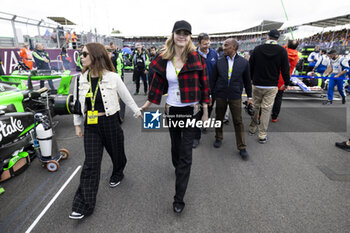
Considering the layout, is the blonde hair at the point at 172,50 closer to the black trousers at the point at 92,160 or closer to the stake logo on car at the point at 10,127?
the black trousers at the point at 92,160

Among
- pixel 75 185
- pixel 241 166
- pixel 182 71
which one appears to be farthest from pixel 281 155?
pixel 75 185

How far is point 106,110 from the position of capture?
215 centimetres

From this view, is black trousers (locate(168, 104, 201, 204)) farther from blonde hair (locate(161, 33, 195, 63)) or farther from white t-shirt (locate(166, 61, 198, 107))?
blonde hair (locate(161, 33, 195, 63))

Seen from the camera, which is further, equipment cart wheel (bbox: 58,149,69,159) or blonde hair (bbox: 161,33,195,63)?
equipment cart wheel (bbox: 58,149,69,159)

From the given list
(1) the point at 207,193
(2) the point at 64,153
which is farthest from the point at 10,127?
(1) the point at 207,193

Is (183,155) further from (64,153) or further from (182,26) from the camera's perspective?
(64,153)

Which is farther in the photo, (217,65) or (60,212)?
(217,65)

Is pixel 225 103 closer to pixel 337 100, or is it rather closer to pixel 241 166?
pixel 241 166

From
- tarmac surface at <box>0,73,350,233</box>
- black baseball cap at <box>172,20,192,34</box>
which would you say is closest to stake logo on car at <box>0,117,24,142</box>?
tarmac surface at <box>0,73,350,233</box>

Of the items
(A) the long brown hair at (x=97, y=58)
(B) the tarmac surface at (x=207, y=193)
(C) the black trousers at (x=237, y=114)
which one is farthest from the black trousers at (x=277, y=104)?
(A) the long brown hair at (x=97, y=58)

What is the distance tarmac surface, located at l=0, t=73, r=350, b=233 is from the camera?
2064 mm

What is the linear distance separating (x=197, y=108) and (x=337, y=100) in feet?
27.7

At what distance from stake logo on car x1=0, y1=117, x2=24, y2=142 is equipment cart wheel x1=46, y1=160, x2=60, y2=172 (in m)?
0.61

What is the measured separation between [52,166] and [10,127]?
0.77 metres
